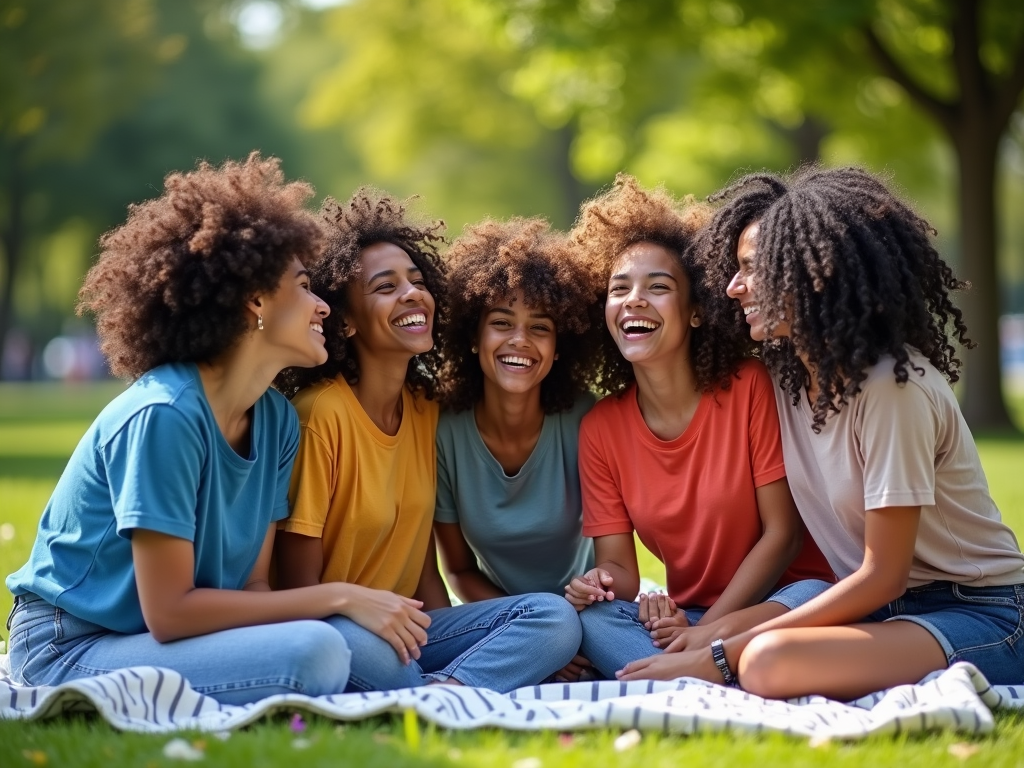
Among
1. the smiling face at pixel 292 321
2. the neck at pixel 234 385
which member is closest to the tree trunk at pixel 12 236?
the smiling face at pixel 292 321

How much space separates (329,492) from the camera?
444 cm

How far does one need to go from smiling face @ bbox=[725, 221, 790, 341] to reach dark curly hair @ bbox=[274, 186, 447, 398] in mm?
1259

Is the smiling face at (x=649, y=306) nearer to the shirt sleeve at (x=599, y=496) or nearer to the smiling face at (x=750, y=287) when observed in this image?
the smiling face at (x=750, y=287)

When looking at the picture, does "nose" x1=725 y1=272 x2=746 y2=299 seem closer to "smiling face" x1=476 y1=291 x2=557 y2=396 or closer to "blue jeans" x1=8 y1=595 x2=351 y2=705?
"smiling face" x1=476 y1=291 x2=557 y2=396

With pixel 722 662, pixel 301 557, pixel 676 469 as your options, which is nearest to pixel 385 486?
pixel 301 557

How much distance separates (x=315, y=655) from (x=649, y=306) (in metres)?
1.93

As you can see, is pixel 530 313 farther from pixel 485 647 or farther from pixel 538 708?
pixel 538 708

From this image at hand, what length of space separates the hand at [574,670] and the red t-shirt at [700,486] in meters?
0.52

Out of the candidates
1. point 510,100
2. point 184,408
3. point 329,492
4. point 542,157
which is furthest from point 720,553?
Answer: point 542,157

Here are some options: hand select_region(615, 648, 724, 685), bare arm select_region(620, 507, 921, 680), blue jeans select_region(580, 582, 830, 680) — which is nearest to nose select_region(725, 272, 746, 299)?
bare arm select_region(620, 507, 921, 680)

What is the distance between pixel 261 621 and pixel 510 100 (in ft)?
81.7

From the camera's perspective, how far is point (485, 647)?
163 inches

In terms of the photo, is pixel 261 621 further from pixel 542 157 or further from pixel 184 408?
pixel 542 157

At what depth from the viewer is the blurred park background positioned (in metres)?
14.2
